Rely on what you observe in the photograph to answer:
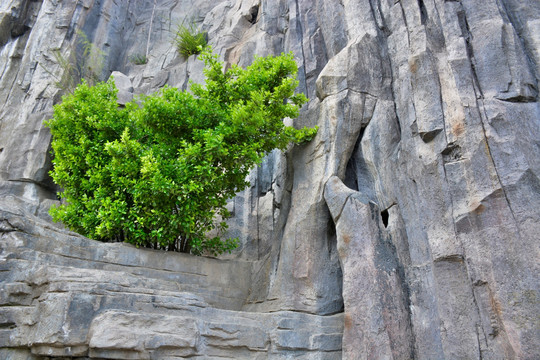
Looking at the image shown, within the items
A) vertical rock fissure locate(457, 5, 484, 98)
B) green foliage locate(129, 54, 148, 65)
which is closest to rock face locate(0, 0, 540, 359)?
vertical rock fissure locate(457, 5, 484, 98)

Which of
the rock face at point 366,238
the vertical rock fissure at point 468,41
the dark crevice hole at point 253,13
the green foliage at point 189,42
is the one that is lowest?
the rock face at point 366,238

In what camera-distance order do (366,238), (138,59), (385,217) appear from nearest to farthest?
(366,238) < (385,217) < (138,59)

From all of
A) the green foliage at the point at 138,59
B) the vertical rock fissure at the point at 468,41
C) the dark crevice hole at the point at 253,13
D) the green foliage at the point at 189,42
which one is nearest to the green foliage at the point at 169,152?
the vertical rock fissure at the point at 468,41

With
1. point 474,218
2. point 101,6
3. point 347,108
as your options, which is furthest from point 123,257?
point 101,6

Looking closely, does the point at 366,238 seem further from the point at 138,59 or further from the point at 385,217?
the point at 138,59

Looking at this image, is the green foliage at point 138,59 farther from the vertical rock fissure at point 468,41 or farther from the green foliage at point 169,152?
the vertical rock fissure at point 468,41

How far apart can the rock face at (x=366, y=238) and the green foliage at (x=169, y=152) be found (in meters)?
0.72

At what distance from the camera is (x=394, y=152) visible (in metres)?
9.77

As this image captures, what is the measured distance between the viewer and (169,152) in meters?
10.2

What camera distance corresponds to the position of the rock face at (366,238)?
7.02 meters

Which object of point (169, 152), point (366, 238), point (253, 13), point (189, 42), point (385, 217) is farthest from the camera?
point (189, 42)

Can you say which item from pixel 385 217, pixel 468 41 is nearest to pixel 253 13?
pixel 468 41

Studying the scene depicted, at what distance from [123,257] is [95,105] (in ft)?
12.7

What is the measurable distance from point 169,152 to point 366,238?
4623 mm
